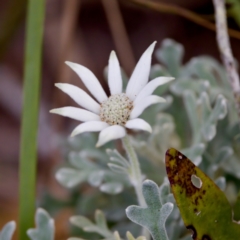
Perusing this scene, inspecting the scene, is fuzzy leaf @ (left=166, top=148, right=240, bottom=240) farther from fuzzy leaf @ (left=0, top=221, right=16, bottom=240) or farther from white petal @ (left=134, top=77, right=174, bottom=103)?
fuzzy leaf @ (left=0, top=221, right=16, bottom=240)

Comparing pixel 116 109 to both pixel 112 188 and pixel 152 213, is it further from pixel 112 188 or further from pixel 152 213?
Answer: pixel 112 188

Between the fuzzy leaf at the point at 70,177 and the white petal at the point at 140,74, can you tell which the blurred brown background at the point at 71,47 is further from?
→ the white petal at the point at 140,74

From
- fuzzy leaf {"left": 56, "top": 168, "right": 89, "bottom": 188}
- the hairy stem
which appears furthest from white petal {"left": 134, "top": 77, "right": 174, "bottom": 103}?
fuzzy leaf {"left": 56, "top": 168, "right": 89, "bottom": 188}

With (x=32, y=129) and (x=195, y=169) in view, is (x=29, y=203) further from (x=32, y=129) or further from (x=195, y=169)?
(x=195, y=169)

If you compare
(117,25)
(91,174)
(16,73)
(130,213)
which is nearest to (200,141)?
(91,174)

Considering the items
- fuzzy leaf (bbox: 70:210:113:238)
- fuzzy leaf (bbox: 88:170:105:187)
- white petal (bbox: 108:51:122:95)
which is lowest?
fuzzy leaf (bbox: 70:210:113:238)

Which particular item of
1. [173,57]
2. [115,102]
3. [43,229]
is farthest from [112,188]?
[173,57]

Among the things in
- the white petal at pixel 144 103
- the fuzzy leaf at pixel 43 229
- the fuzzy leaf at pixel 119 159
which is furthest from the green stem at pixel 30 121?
the white petal at pixel 144 103
